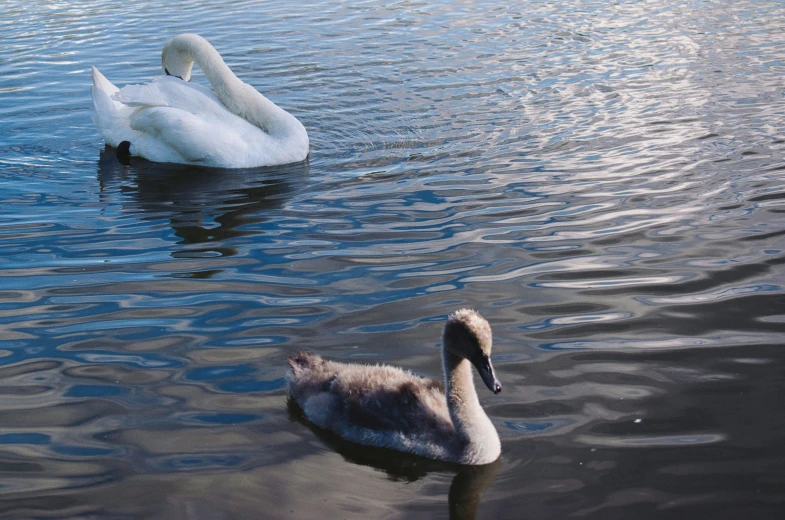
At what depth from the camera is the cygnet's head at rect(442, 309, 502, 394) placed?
4613 millimetres

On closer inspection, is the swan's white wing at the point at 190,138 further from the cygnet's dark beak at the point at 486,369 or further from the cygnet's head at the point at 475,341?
the cygnet's dark beak at the point at 486,369

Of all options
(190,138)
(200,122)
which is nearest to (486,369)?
(190,138)

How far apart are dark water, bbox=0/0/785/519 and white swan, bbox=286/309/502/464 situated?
113 mm

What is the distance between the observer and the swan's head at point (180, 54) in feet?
37.9

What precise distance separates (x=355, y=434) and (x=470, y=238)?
3.02 metres

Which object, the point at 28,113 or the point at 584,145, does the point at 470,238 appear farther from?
the point at 28,113

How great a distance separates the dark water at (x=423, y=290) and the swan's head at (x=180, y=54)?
130 cm

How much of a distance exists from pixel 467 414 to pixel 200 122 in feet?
21.2

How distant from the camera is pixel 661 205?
27.3 feet

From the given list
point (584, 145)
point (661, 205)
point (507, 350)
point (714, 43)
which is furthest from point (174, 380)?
point (714, 43)

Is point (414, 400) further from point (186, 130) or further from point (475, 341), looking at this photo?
point (186, 130)

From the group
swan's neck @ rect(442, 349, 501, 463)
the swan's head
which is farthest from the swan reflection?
swan's neck @ rect(442, 349, 501, 463)

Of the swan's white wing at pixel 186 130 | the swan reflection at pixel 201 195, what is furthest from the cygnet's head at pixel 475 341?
the swan's white wing at pixel 186 130

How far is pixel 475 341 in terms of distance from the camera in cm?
463
